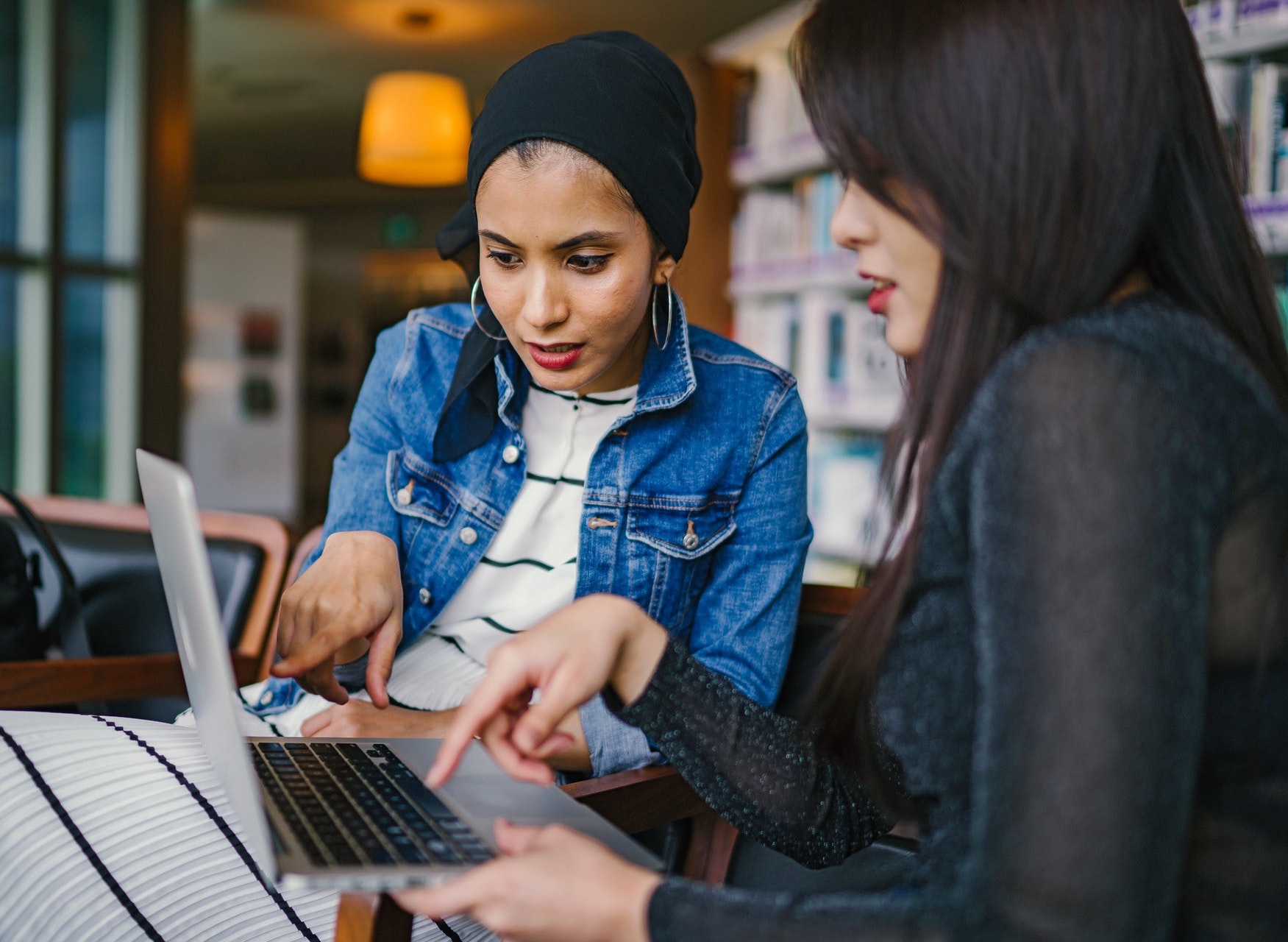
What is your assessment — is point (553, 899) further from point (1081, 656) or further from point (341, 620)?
point (341, 620)

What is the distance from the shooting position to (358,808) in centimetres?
81

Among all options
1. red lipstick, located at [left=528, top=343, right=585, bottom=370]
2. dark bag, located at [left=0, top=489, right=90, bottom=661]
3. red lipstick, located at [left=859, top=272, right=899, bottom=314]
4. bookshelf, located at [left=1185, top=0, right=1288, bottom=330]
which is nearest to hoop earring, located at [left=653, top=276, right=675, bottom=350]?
red lipstick, located at [left=528, top=343, right=585, bottom=370]

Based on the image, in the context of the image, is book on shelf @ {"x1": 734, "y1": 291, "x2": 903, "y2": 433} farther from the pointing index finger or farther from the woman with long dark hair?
the pointing index finger

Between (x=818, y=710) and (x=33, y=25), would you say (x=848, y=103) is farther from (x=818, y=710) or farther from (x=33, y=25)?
(x=33, y=25)

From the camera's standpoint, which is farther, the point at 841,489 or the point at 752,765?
the point at 841,489

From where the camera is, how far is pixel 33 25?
4453 millimetres

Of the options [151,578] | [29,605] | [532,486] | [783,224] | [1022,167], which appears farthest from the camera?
[783,224]

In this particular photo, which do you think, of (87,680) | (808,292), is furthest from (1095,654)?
(808,292)

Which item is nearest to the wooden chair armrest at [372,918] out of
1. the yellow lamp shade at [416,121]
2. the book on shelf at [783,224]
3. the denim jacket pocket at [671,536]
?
the denim jacket pocket at [671,536]

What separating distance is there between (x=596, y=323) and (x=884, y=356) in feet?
7.26

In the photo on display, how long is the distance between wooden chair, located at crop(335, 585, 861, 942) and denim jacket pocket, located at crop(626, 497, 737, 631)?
6.1 inches

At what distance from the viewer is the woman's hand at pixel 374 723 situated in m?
1.19

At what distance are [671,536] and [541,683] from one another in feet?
1.83

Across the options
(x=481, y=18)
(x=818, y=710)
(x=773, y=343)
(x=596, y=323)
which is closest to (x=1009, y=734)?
(x=818, y=710)
